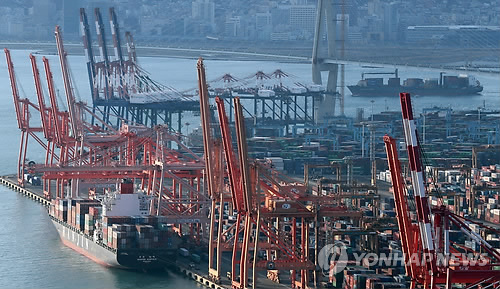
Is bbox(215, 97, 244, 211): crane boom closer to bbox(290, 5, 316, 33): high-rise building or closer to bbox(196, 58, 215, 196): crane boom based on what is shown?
bbox(196, 58, 215, 196): crane boom

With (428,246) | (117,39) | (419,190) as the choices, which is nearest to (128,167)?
(419,190)

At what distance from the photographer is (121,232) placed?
63.6 ft

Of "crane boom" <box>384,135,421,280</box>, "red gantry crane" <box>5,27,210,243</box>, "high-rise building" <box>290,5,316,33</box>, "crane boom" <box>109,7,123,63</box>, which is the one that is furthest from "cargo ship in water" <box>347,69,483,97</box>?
"crane boom" <box>384,135,421,280</box>

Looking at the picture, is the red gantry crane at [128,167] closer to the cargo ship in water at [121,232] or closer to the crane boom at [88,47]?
the cargo ship in water at [121,232]

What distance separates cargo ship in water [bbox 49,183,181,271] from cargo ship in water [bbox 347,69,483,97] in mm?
30404

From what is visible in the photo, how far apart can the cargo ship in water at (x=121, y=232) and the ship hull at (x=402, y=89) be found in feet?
99.1

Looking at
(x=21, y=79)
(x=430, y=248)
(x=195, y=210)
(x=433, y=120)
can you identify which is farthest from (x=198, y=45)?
(x=430, y=248)

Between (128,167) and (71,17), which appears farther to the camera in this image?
(71,17)

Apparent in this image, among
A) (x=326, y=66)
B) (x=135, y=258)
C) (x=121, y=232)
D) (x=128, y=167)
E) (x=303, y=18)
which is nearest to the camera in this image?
(x=135, y=258)

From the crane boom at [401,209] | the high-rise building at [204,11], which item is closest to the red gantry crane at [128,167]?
the crane boom at [401,209]

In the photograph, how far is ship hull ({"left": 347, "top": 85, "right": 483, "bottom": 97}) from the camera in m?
51.2

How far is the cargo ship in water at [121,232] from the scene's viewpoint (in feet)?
63.0

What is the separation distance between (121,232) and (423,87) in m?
32.7

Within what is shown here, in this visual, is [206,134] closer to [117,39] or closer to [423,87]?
[117,39]
